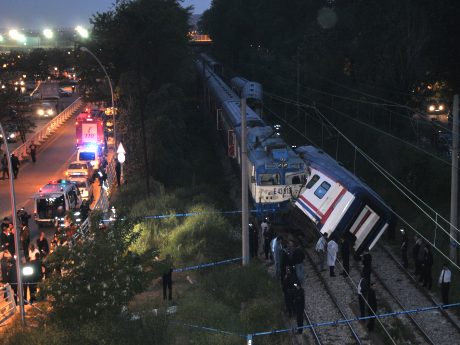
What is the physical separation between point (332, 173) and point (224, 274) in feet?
19.8

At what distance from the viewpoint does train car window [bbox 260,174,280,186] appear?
2506 cm

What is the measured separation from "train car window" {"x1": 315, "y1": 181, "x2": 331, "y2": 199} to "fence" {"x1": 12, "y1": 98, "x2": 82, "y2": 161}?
23.7 metres

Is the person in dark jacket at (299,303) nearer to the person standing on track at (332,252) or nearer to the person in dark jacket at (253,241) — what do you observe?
the person standing on track at (332,252)

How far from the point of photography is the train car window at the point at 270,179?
25062mm

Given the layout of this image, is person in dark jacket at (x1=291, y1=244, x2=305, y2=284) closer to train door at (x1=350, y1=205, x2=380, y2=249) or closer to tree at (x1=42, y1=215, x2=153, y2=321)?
train door at (x1=350, y1=205, x2=380, y2=249)

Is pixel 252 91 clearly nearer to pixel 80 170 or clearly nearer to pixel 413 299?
pixel 80 170

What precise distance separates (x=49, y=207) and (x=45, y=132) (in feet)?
86.2

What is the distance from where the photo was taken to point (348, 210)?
69.5 feet

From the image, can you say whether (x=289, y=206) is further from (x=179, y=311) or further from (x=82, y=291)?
(x=82, y=291)

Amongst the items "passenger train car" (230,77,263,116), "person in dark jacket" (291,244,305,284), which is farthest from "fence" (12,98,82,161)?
"person in dark jacket" (291,244,305,284)

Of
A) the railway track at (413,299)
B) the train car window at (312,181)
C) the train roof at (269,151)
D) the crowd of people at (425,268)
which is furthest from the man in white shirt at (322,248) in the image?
the train roof at (269,151)

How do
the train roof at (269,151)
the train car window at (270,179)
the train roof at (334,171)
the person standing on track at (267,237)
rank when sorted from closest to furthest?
the train roof at (334,171)
the person standing on track at (267,237)
the train car window at (270,179)
the train roof at (269,151)

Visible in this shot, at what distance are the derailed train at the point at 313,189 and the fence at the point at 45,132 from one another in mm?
17117

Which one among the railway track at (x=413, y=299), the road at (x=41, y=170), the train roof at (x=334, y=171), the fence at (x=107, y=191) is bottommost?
the railway track at (x=413, y=299)
